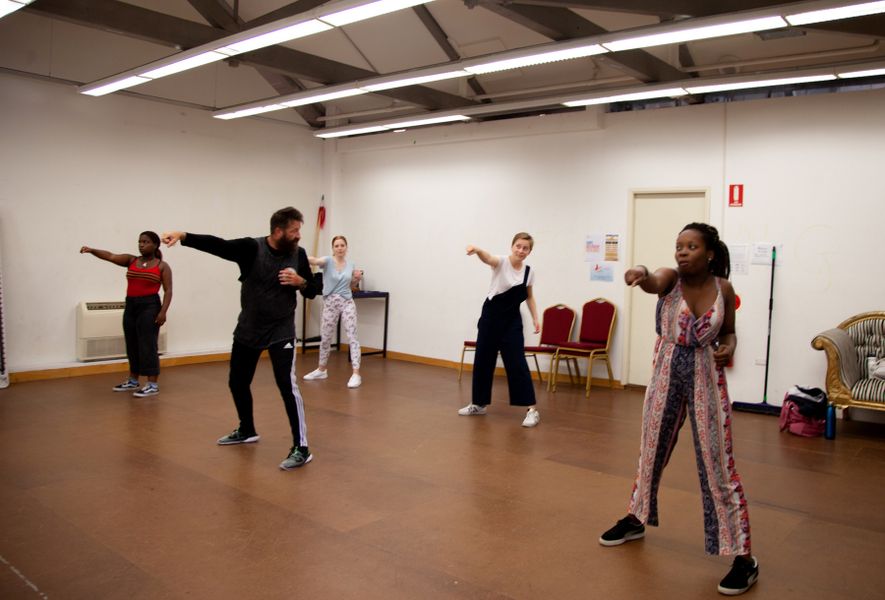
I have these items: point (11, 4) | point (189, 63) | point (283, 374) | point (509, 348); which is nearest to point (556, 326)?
point (509, 348)

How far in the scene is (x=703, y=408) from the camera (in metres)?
3.05

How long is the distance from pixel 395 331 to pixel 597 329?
3.16 meters

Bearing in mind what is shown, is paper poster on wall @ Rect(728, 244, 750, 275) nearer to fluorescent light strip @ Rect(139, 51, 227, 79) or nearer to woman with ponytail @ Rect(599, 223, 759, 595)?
woman with ponytail @ Rect(599, 223, 759, 595)

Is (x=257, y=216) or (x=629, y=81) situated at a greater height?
(x=629, y=81)

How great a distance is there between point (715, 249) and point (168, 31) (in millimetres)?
5104

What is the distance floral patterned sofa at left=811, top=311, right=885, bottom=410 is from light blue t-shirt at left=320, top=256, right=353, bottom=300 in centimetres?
462

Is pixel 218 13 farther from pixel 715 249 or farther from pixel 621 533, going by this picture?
pixel 621 533

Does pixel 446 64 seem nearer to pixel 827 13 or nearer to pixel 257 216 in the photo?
pixel 827 13

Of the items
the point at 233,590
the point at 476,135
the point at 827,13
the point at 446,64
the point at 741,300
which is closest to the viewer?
the point at 233,590

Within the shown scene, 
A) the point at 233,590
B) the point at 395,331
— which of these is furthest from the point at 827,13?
the point at 395,331

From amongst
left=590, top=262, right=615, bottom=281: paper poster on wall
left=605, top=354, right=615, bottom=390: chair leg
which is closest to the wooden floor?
left=605, top=354, right=615, bottom=390: chair leg

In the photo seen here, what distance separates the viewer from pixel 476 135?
895cm

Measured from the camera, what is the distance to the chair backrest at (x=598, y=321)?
7.77 m

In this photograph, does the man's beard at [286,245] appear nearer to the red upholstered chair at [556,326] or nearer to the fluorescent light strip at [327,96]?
the fluorescent light strip at [327,96]
